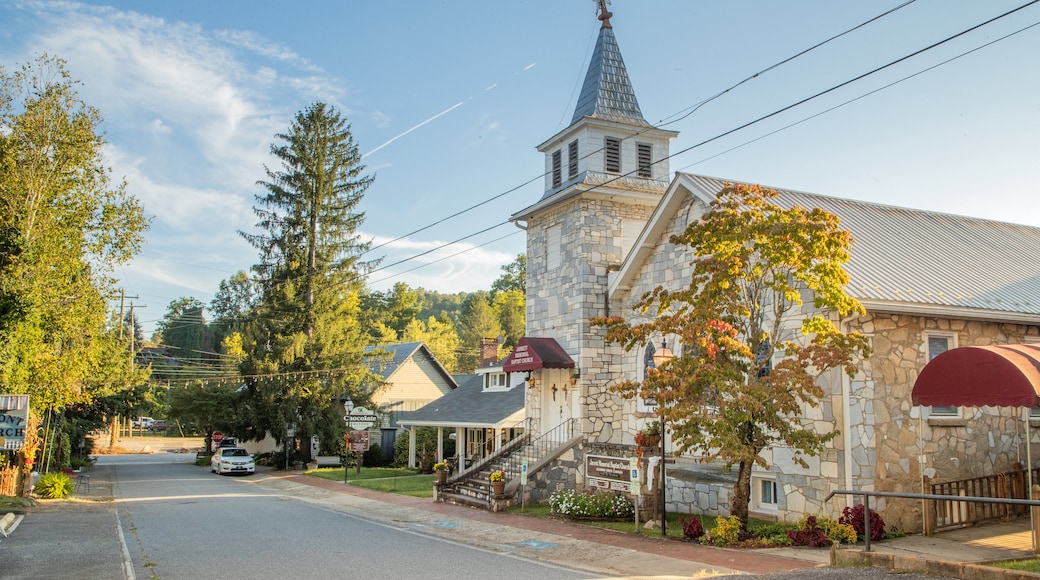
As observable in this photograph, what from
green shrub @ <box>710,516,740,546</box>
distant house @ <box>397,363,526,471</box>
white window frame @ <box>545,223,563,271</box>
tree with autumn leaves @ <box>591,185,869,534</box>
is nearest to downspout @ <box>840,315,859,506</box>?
tree with autumn leaves @ <box>591,185,869,534</box>

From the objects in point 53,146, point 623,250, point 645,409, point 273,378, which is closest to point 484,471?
point 645,409

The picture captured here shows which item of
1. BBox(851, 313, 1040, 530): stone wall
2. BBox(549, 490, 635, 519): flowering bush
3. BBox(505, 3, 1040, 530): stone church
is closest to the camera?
BBox(851, 313, 1040, 530): stone wall

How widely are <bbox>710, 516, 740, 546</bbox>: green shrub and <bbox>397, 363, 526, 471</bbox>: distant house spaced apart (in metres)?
14.9

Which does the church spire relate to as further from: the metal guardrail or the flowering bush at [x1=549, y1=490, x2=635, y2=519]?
the metal guardrail

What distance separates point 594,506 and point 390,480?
48.3 ft

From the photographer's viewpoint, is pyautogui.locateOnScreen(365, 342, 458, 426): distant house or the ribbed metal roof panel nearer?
the ribbed metal roof panel

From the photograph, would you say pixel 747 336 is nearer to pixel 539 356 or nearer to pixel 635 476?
pixel 635 476

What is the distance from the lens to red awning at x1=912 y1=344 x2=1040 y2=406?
435 inches

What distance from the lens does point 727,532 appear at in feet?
41.5

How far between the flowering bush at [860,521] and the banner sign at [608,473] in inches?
179

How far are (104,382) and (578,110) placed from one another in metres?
17.9

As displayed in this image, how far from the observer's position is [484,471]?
2170 cm

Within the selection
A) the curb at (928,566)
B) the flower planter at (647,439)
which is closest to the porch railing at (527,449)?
the flower planter at (647,439)

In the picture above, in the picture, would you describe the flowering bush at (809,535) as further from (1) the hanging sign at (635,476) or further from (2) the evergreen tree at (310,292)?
(2) the evergreen tree at (310,292)
